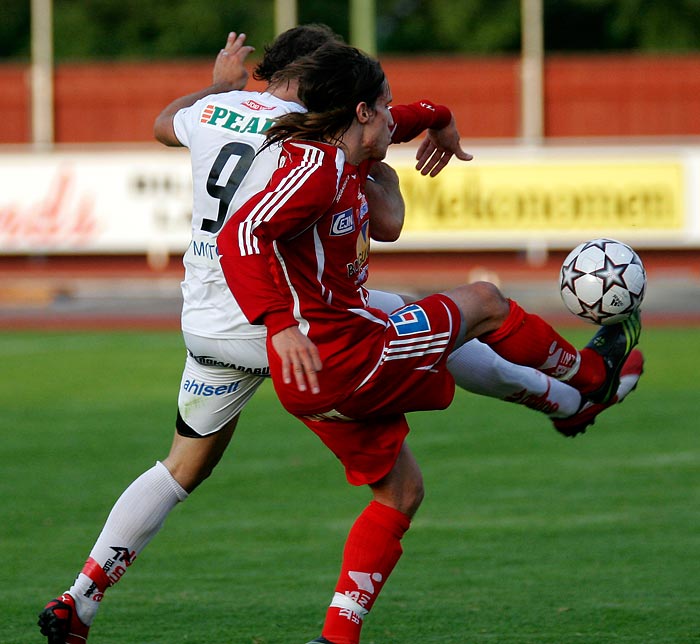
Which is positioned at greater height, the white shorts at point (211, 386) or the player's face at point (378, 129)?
the player's face at point (378, 129)

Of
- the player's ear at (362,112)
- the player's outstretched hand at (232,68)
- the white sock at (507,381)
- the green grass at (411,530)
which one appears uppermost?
the player's outstretched hand at (232,68)

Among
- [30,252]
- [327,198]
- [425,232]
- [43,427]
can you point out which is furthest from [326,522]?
[30,252]

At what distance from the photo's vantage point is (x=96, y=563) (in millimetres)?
5246

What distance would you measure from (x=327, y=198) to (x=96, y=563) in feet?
5.41

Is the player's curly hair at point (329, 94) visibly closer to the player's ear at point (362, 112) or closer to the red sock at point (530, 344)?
the player's ear at point (362, 112)

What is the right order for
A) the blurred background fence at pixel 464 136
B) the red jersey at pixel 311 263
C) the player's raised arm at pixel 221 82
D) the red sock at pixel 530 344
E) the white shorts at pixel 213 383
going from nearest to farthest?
the red jersey at pixel 311 263 → the red sock at pixel 530 344 → the white shorts at pixel 213 383 → the player's raised arm at pixel 221 82 → the blurred background fence at pixel 464 136

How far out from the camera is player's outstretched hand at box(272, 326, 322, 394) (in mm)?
4449

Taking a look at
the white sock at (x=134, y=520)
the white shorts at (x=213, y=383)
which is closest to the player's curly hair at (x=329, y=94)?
the white shorts at (x=213, y=383)

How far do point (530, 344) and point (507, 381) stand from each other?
1.43 feet

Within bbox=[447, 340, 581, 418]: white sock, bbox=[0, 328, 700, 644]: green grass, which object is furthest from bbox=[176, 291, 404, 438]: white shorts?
bbox=[0, 328, 700, 644]: green grass

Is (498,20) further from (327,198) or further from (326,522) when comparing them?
(327,198)

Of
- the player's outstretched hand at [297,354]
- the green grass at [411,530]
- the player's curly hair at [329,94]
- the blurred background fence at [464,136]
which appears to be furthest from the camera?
the blurred background fence at [464,136]

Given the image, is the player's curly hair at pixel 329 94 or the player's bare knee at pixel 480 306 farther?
the player's bare knee at pixel 480 306

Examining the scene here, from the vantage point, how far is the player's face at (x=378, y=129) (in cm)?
484
